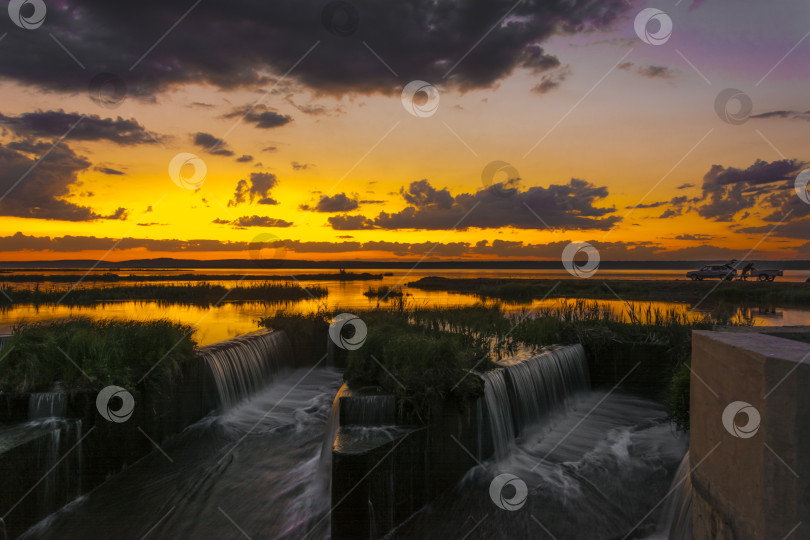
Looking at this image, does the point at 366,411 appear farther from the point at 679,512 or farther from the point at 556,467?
the point at 679,512

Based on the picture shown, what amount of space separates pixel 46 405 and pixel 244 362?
6119mm

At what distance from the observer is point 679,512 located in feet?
25.0

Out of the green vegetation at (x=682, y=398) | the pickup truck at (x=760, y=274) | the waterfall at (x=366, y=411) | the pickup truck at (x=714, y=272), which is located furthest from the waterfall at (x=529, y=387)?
the pickup truck at (x=760, y=274)

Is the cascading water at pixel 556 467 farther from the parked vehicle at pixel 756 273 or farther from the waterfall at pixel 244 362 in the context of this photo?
the parked vehicle at pixel 756 273

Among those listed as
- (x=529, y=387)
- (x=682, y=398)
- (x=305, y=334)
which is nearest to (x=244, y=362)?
(x=305, y=334)

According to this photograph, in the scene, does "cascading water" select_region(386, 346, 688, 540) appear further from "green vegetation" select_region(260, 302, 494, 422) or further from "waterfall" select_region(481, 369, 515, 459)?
"green vegetation" select_region(260, 302, 494, 422)

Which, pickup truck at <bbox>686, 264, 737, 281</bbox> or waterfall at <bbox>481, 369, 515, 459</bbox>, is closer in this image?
waterfall at <bbox>481, 369, 515, 459</bbox>

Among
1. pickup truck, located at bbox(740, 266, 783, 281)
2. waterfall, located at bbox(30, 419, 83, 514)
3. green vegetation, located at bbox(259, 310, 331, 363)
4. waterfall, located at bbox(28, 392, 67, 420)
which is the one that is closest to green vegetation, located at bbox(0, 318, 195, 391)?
waterfall, located at bbox(28, 392, 67, 420)

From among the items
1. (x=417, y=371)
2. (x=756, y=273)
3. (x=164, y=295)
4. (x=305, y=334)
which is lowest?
(x=417, y=371)

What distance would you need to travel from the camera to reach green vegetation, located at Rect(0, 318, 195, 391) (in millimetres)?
9016

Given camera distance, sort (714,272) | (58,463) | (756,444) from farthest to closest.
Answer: (714,272)
(58,463)
(756,444)

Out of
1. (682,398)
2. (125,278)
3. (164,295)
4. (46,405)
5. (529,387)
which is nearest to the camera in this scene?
(46,405)

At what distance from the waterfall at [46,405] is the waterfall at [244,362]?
3.87 m

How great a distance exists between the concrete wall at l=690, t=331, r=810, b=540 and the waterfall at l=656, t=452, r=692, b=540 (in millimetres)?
1411
